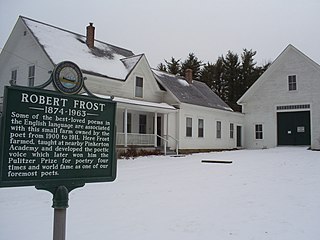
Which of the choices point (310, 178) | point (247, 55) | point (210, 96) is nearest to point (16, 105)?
point (310, 178)

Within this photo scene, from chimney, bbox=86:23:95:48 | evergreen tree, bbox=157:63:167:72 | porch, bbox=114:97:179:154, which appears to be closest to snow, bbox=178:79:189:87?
porch, bbox=114:97:179:154

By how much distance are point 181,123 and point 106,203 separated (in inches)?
645

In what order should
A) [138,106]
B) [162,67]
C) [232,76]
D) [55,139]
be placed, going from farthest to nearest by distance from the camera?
[162,67], [232,76], [138,106], [55,139]

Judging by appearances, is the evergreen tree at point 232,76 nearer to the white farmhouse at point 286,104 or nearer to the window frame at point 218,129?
the white farmhouse at point 286,104

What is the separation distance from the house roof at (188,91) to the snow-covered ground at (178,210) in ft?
47.9

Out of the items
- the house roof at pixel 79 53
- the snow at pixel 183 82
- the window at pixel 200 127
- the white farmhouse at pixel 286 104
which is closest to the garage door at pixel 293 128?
the white farmhouse at pixel 286 104

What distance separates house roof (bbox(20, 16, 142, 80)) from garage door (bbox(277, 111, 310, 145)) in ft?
42.3

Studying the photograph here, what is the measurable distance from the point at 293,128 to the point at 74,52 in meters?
17.2

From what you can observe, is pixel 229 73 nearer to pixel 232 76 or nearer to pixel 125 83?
pixel 232 76

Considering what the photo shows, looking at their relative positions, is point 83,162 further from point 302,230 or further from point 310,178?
point 310,178

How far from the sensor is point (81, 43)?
21.2 m

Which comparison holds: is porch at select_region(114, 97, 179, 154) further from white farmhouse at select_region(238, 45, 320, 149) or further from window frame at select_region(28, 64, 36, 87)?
white farmhouse at select_region(238, 45, 320, 149)

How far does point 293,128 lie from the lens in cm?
2561

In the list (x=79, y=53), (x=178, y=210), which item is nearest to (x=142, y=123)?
(x=79, y=53)
